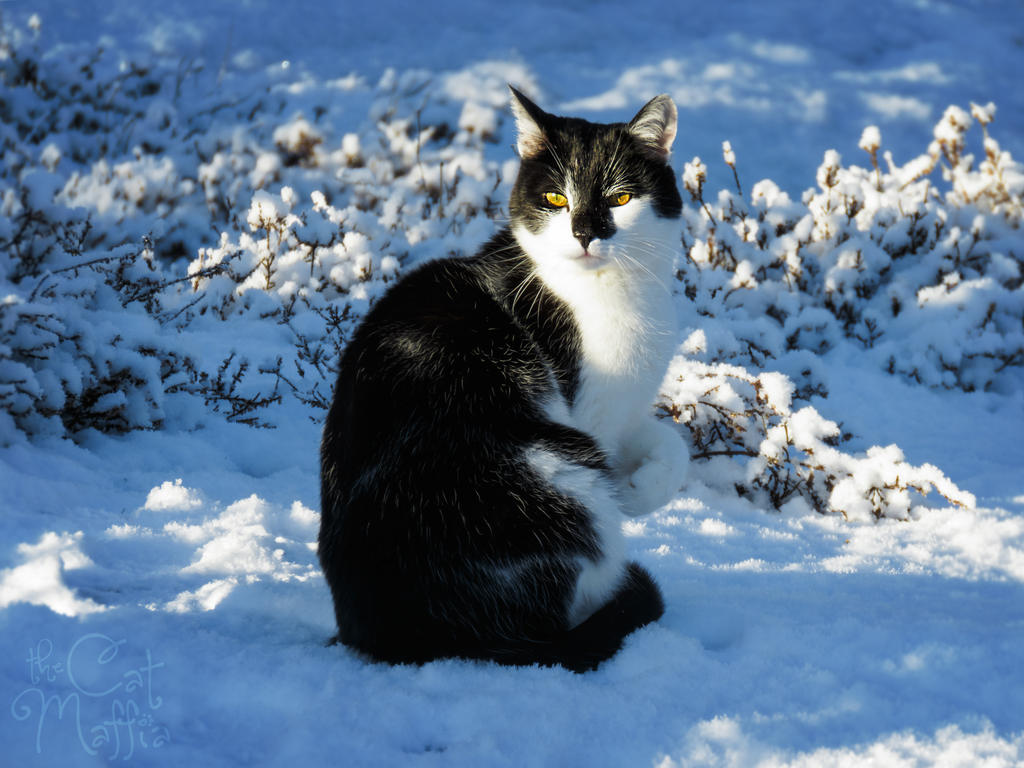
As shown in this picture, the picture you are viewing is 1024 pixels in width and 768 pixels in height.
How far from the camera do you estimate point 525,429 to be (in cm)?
214

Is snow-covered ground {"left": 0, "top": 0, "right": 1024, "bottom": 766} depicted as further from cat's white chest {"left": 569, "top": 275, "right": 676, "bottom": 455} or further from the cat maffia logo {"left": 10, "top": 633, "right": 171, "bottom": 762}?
cat's white chest {"left": 569, "top": 275, "right": 676, "bottom": 455}

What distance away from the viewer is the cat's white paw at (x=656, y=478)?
2473mm

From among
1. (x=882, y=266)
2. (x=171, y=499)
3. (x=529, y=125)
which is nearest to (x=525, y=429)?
(x=529, y=125)

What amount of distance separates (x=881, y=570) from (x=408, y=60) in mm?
7965

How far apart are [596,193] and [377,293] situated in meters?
2.63

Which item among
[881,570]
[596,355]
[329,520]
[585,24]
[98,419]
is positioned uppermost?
[585,24]

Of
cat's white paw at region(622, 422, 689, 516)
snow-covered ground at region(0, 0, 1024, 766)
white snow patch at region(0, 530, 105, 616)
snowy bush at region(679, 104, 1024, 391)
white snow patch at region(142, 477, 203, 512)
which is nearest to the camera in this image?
snow-covered ground at region(0, 0, 1024, 766)

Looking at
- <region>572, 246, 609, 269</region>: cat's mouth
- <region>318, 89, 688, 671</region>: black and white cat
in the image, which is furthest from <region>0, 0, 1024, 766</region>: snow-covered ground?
<region>572, 246, 609, 269</region>: cat's mouth

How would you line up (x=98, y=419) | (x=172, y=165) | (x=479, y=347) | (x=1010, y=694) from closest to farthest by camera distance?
(x=1010, y=694) → (x=479, y=347) → (x=98, y=419) → (x=172, y=165)

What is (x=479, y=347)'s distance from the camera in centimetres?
222

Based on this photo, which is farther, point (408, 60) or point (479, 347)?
point (408, 60)

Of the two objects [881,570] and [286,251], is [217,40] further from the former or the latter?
[881,570]

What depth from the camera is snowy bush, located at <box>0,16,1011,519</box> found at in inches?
138

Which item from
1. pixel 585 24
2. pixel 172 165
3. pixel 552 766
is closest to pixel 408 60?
pixel 585 24
